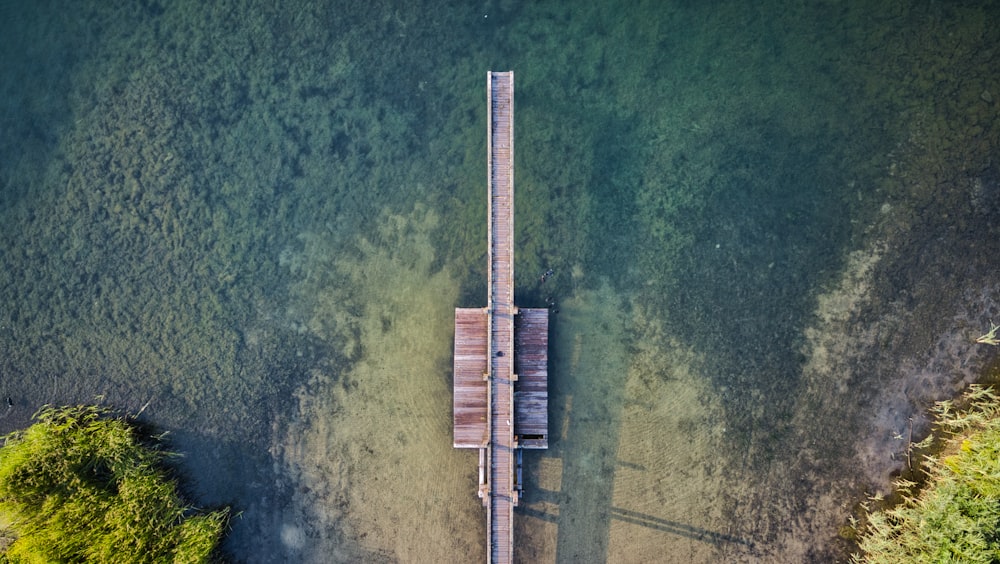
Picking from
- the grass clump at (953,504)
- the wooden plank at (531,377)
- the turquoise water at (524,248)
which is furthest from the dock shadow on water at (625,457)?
the grass clump at (953,504)

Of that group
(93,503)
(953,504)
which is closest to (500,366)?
(93,503)

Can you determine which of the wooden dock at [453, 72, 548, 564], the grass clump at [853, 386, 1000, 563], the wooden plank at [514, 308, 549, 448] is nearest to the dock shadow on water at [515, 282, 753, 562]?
the wooden plank at [514, 308, 549, 448]

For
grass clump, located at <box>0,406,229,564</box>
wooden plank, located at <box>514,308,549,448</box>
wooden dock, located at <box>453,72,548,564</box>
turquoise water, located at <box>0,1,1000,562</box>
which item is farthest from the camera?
turquoise water, located at <box>0,1,1000,562</box>

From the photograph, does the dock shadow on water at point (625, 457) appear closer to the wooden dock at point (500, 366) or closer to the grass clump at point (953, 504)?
the wooden dock at point (500, 366)

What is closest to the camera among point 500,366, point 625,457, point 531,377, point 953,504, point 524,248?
point 953,504

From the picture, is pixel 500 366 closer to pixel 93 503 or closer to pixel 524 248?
pixel 524 248

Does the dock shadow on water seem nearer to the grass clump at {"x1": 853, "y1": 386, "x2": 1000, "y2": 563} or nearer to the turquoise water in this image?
the turquoise water
